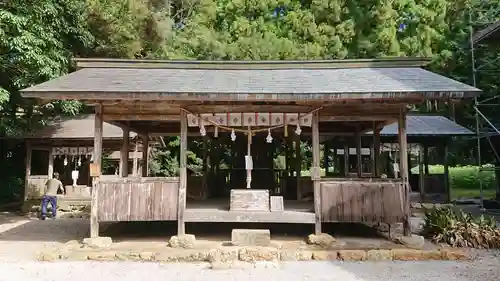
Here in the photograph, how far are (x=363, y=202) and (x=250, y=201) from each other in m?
2.64

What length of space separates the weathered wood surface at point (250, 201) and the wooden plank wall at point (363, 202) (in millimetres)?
1364

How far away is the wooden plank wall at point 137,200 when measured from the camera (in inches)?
352

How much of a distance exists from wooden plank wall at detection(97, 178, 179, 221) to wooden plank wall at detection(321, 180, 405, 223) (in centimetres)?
362

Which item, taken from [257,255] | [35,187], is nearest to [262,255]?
[257,255]

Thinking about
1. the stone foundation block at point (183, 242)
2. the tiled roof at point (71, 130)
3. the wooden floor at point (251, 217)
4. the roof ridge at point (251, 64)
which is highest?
the roof ridge at point (251, 64)

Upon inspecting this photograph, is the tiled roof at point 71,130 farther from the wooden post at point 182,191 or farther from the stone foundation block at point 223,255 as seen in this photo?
the stone foundation block at point 223,255

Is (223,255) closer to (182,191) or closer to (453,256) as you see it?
(182,191)

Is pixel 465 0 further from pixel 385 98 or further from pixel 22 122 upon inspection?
pixel 22 122

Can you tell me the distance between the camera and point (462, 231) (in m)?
8.98

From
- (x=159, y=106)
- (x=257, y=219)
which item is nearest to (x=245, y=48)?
(x=159, y=106)

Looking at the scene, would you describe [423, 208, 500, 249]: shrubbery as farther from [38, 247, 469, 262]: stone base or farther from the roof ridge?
the roof ridge

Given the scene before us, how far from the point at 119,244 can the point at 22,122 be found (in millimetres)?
8997

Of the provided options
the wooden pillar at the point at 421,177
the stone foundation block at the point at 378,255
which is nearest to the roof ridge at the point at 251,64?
the stone foundation block at the point at 378,255

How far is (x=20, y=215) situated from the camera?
50.6 ft
